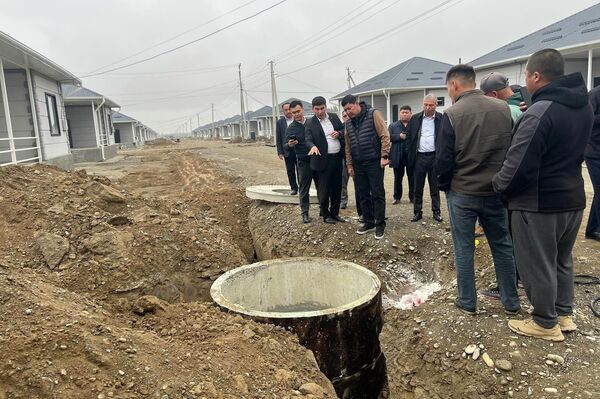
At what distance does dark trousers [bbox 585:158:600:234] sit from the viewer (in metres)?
4.68

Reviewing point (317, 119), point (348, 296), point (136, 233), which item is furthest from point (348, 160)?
point (136, 233)

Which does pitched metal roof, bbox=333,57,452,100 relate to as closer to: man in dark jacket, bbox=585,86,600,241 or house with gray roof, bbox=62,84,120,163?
house with gray roof, bbox=62,84,120,163

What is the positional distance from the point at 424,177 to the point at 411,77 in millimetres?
19724

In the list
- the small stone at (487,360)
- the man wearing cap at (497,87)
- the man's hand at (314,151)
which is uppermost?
the man wearing cap at (497,87)

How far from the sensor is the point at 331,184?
602cm

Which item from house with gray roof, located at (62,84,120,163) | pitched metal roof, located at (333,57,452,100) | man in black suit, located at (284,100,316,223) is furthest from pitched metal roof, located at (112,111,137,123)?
man in black suit, located at (284,100,316,223)

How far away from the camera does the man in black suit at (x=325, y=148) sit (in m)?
5.72

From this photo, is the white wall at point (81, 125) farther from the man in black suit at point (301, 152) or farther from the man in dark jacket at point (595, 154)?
the man in dark jacket at point (595, 154)

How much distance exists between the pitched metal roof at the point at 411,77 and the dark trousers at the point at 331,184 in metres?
18.4

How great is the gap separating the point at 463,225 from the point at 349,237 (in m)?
2.50

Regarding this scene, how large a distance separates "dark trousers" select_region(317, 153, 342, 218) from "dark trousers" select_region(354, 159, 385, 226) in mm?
445

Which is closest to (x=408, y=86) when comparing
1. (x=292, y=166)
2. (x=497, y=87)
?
(x=292, y=166)

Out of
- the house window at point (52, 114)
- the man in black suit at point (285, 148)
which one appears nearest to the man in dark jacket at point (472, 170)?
the man in black suit at point (285, 148)

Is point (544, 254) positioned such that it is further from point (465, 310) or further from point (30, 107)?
point (30, 107)
